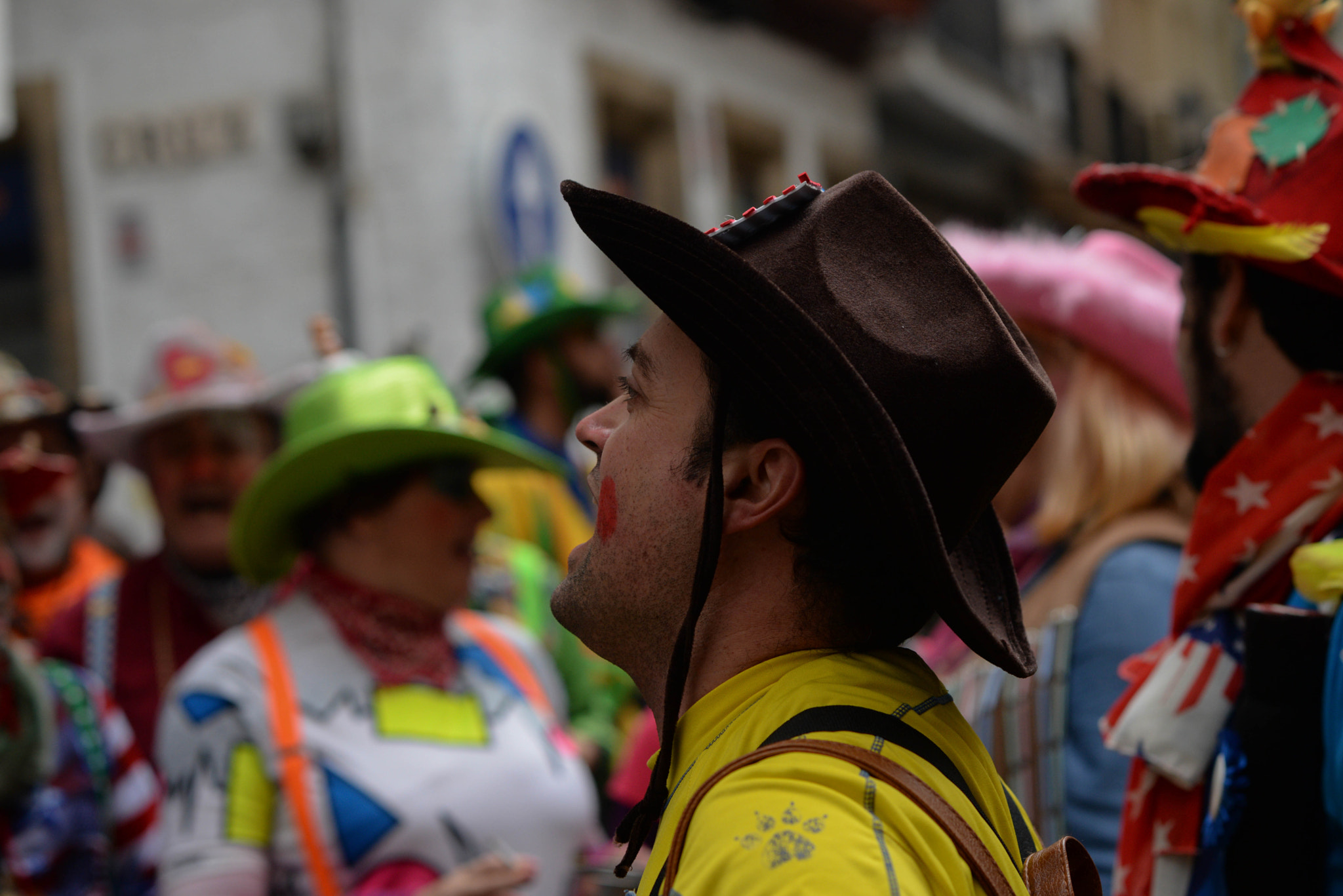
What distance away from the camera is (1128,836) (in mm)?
2215

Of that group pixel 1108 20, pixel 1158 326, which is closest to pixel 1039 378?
pixel 1158 326

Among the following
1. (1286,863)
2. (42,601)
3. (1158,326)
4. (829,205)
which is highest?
(829,205)

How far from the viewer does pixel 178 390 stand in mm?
4629

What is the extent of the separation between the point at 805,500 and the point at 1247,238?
941 mm

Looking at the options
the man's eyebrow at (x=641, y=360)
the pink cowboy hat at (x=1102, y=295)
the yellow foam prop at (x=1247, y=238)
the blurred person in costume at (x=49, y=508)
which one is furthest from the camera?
the blurred person in costume at (x=49, y=508)

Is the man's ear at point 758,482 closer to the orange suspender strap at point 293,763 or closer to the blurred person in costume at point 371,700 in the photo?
the blurred person in costume at point 371,700

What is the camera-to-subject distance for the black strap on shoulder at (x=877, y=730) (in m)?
1.37

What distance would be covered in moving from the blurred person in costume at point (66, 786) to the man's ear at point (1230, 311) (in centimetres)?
247

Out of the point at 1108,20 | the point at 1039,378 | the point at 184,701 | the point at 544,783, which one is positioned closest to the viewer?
the point at 1039,378

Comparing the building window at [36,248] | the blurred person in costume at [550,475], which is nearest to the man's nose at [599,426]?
the blurred person in costume at [550,475]

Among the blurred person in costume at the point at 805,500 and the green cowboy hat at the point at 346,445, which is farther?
the green cowboy hat at the point at 346,445

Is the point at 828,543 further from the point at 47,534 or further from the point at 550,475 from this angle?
the point at 47,534

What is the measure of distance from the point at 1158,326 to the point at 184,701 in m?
2.04

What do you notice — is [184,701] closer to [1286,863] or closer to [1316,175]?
[1286,863]
